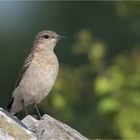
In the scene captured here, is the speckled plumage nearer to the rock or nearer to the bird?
the bird

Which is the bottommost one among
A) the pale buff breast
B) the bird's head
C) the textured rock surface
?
the pale buff breast

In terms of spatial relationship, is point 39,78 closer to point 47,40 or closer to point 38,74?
point 38,74

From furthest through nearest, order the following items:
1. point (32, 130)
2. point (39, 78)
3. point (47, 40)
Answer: point (47, 40) → point (39, 78) → point (32, 130)

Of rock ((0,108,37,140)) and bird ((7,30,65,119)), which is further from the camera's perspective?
bird ((7,30,65,119))

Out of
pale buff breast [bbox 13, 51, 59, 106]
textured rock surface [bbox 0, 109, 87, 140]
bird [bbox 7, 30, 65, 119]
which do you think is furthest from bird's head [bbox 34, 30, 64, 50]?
textured rock surface [bbox 0, 109, 87, 140]

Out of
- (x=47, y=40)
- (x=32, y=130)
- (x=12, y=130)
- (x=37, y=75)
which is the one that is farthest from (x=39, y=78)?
(x=12, y=130)
